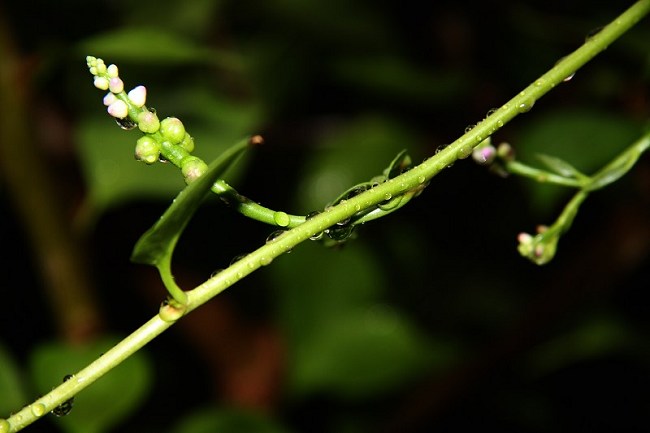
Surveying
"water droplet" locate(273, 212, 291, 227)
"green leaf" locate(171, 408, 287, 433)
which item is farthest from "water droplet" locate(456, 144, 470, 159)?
"green leaf" locate(171, 408, 287, 433)

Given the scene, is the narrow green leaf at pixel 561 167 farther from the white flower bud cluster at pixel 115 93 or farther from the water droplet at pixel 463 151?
the white flower bud cluster at pixel 115 93

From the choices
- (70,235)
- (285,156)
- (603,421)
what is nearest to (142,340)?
(70,235)

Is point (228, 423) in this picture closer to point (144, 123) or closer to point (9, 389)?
point (9, 389)

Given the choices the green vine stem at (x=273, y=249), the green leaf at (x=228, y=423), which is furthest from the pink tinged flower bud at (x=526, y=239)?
the green leaf at (x=228, y=423)

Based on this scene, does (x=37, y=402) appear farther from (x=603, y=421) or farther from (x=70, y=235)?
(x=603, y=421)

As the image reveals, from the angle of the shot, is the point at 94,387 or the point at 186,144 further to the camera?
the point at 94,387

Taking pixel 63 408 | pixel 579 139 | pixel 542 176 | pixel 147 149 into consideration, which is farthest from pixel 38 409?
pixel 579 139

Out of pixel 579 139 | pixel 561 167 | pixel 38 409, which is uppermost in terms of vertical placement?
pixel 579 139
